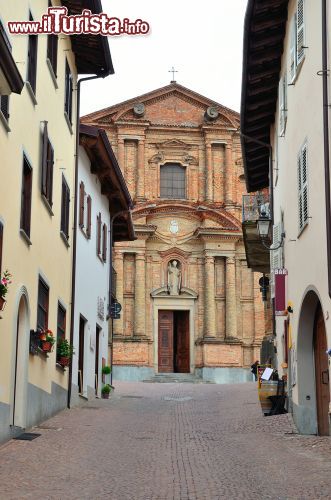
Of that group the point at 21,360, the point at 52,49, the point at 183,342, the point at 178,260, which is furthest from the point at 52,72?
the point at 183,342

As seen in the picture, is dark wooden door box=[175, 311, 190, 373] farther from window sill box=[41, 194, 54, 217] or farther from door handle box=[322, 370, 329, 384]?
door handle box=[322, 370, 329, 384]

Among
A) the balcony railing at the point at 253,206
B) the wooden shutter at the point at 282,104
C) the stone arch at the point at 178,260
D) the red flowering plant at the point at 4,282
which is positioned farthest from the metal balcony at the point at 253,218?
the stone arch at the point at 178,260

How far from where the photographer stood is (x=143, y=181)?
1788 inches

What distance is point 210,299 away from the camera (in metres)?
44.1

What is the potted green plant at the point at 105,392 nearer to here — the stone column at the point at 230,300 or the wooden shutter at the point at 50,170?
the wooden shutter at the point at 50,170

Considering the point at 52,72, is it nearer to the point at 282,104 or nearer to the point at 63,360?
the point at 282,104

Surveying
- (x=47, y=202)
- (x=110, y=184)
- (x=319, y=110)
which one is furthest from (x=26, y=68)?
(x=110, y=184)

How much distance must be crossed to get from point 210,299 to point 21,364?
28.9 meters

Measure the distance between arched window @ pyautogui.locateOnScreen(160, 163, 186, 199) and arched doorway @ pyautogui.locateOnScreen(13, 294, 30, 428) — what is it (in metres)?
30.5

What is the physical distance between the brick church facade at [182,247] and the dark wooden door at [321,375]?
25.8 meters

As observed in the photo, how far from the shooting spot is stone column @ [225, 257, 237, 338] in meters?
43.6

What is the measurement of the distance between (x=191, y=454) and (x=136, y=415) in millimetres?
7177

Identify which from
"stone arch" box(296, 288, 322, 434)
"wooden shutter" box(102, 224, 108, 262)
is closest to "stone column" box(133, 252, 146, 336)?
"wooden shutter" box(102, 224, 108, 262)

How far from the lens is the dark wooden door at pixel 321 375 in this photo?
1600 centimetres
